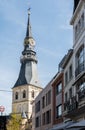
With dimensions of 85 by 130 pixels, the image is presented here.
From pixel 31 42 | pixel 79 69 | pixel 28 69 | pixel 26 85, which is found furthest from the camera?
pixel 31 42

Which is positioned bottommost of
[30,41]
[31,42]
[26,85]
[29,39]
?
[26,85]

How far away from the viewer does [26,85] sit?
171750 millimetres

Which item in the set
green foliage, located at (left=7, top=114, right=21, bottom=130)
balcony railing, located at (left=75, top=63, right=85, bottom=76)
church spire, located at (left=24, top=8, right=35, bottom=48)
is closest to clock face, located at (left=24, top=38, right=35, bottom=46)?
church spire, located at (left=24, top=8, right=35, bottom=48)

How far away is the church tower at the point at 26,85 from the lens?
563 ft

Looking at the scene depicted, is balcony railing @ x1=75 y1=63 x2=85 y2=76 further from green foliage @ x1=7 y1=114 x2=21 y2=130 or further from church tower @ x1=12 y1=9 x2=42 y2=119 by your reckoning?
church tower @ x1=12 y1=9 x2=42 y2=119

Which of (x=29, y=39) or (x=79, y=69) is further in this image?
(x=29, y=39)

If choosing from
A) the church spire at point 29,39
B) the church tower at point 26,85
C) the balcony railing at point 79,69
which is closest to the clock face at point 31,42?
the church spire at point 29,39

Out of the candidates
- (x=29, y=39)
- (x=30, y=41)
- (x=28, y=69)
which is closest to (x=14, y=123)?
(x=28, y=69)

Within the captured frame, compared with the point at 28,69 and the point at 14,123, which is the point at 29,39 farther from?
the point at 14,123

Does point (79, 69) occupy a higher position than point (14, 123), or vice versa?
point (14, 123)

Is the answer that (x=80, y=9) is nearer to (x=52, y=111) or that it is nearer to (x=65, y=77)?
(x=65, y=77)

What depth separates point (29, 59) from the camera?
568 ft

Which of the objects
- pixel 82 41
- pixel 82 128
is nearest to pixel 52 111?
pixel 82 41

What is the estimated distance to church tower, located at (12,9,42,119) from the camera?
171750 millimetres
